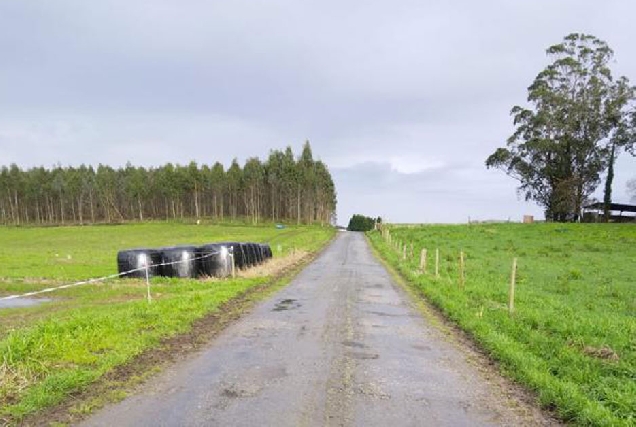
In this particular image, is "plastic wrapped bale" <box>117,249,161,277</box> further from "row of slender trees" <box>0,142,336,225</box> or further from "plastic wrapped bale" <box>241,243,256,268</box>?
"row of slender trees" <box>0,142,336,225</box>

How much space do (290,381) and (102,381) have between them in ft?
8.48

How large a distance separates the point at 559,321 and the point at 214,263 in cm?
1369

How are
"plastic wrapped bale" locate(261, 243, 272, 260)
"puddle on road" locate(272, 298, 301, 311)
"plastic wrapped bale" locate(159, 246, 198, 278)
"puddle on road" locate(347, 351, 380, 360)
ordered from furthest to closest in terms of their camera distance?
"plastic wrapped bale" locate(261, 243, 272, 260) → "plastic wrapped bale" locate(159, 246, 198, 278) → "puddle on road" locate(272, 298, 301, 311) → "puddle on road" locate(347, 351, 380, 360)

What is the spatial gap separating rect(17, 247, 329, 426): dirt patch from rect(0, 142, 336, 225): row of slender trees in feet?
278

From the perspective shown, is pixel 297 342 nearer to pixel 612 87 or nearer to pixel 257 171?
pixel 612 87

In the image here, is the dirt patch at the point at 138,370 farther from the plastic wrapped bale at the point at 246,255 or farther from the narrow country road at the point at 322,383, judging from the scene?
the plastic wrapped bale at the point at 246,255

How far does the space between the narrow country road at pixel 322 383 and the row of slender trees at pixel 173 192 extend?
86.8 metres

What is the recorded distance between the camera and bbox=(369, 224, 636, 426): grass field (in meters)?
6.66

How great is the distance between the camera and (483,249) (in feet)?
127

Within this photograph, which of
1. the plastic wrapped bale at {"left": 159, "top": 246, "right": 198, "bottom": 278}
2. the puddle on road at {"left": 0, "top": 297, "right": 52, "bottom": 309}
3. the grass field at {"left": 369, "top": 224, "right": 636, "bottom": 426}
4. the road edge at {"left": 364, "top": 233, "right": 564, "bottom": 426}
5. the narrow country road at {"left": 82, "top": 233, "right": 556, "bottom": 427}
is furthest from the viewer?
the plastic wrapped bale at {"left": 159, "top": 246, "right": 198, "bottom": 278}

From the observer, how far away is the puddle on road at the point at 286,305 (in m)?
13.6

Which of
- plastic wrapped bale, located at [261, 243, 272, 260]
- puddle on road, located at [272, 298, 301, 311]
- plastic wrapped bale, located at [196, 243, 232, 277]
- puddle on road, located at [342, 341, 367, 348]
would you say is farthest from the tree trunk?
puddle on road, located at [342, 341, 367, 348]

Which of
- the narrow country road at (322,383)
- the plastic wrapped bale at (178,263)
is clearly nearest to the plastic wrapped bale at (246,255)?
the plastic wrapped bale at (178,263)

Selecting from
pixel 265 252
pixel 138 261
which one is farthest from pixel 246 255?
pixel 138 261
